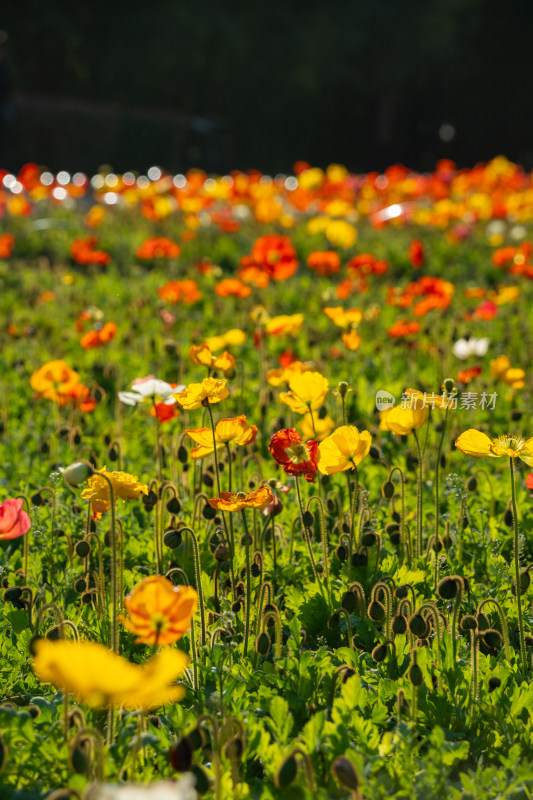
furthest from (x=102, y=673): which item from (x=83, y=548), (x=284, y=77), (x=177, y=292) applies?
(x=284, y=77)

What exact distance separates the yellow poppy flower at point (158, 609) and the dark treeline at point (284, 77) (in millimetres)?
20350

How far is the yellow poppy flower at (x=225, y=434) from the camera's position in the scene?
7.11 feet

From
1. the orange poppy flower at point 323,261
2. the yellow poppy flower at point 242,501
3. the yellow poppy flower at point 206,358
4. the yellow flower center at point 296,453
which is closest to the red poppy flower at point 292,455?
the yellow flower center at point 296,453

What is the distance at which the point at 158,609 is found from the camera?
4.84 feet

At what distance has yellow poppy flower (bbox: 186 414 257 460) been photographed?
2166mm

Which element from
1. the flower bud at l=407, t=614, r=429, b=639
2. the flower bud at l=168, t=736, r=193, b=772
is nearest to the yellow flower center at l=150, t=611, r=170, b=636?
the flower bud at l=168, t=736, r=193, b=772

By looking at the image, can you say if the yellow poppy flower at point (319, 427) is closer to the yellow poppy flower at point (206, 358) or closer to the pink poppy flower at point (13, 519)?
the yellow poppy flower at point (206, 358)

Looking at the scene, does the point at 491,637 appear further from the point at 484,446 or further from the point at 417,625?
the point at 484,446

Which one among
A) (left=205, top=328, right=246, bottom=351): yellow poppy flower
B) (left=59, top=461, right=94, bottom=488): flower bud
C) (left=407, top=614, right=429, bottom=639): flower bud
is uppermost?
(left=205, top=328, right=246, bottom=351): yellow poppy flower

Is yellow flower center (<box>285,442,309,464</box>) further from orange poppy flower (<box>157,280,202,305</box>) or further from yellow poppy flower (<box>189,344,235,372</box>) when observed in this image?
orange poppy flower (<box>157,280,202,305</box>)

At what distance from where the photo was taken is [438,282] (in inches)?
168

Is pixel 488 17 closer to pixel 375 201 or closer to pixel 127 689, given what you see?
pixel 375 201

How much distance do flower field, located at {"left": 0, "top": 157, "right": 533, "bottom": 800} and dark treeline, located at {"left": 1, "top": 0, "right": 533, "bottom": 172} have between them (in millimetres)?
17730

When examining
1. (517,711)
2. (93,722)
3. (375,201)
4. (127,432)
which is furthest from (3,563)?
(375,201)
